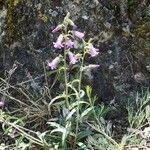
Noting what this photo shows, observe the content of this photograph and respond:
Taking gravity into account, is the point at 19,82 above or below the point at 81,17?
below

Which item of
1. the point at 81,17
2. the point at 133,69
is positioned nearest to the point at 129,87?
the point at 133,69

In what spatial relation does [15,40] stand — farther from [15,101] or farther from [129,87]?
[129,87]

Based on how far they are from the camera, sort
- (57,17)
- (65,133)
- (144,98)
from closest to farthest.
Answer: (65,133) < (144,98) < (57,17)

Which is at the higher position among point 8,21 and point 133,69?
point 8,21

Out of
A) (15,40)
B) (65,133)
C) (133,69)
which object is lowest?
(65,133)

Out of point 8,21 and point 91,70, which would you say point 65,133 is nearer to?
point 91,70

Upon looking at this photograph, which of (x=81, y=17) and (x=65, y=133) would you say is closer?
(x=65, y=133)

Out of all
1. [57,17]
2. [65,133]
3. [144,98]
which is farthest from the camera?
[57,17]

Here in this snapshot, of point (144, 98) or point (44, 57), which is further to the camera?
point (44, 57)

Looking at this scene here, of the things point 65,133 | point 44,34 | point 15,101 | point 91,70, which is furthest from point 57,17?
point 65,133
